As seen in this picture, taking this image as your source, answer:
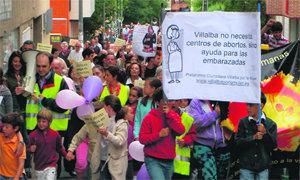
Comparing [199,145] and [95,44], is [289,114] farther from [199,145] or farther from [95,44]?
[95,44]

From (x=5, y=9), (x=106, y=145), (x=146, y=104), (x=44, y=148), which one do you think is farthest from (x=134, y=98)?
(x=5, y=9)

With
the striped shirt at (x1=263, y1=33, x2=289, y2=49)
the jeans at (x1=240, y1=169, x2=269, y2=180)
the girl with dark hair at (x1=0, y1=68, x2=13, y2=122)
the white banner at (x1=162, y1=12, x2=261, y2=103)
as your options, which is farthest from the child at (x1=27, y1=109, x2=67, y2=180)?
the striped shirt at (x1=263, y1=33, x2=289, y2=49)

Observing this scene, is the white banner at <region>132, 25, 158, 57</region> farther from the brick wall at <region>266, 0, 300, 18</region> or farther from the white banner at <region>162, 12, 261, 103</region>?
the white banner at <region>162, 12, 261, 103</region>

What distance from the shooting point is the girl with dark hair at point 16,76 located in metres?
10.9

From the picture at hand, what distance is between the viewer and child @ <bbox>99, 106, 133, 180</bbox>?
916cm

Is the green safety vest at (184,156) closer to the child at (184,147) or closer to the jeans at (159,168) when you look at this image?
the child at (184,147)

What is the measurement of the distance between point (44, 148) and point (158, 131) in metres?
1.85

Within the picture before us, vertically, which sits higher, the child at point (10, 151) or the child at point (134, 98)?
the child at point (134, 98)

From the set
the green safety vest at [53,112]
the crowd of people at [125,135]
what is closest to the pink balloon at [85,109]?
the crowd of people at [125,135]

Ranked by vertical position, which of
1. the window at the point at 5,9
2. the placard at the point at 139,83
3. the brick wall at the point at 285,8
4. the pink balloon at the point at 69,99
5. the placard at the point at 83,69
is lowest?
the pink balloon at the point at 69,99

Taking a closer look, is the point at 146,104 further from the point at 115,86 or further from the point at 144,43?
the point at 144,43

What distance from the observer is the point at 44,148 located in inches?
372

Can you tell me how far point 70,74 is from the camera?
1343cm

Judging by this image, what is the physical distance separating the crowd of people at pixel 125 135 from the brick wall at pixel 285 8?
13513 millimetres
